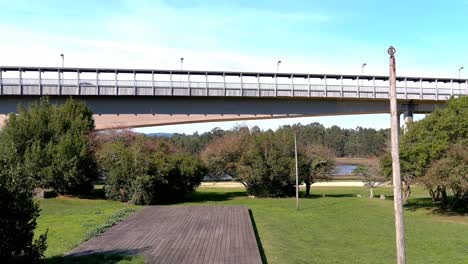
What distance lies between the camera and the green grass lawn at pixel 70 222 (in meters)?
12.6

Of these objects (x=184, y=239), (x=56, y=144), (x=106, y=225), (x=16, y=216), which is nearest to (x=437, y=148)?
(x=184, y=239)

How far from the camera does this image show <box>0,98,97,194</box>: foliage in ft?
98.2

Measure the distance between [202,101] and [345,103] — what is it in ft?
43.4

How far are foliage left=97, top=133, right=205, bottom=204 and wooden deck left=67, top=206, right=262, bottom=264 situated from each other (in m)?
8.42

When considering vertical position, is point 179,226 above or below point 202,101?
below

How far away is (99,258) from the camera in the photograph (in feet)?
39.1

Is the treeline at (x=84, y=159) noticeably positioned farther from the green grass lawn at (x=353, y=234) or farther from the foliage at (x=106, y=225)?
the green grass lawn at (x=353, y=234)

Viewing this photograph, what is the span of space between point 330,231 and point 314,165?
17.9 m

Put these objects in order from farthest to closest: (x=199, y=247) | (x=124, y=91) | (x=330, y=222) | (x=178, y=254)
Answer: (x=124, y=91) → (x=330, y=222) → (x=199, y=247) → (x=178, y=254)

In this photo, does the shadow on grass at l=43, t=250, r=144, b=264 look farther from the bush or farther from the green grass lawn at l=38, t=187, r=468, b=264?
the bush

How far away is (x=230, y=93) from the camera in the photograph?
3759 centimetres

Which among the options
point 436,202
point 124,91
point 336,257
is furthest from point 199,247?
point 124,91

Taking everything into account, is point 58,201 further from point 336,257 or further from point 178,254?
point 336,257

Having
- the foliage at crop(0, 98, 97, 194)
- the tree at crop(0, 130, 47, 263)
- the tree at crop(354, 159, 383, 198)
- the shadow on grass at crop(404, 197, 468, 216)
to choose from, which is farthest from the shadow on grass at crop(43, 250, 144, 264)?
the tree at crop(354, 159, 383, 198)
